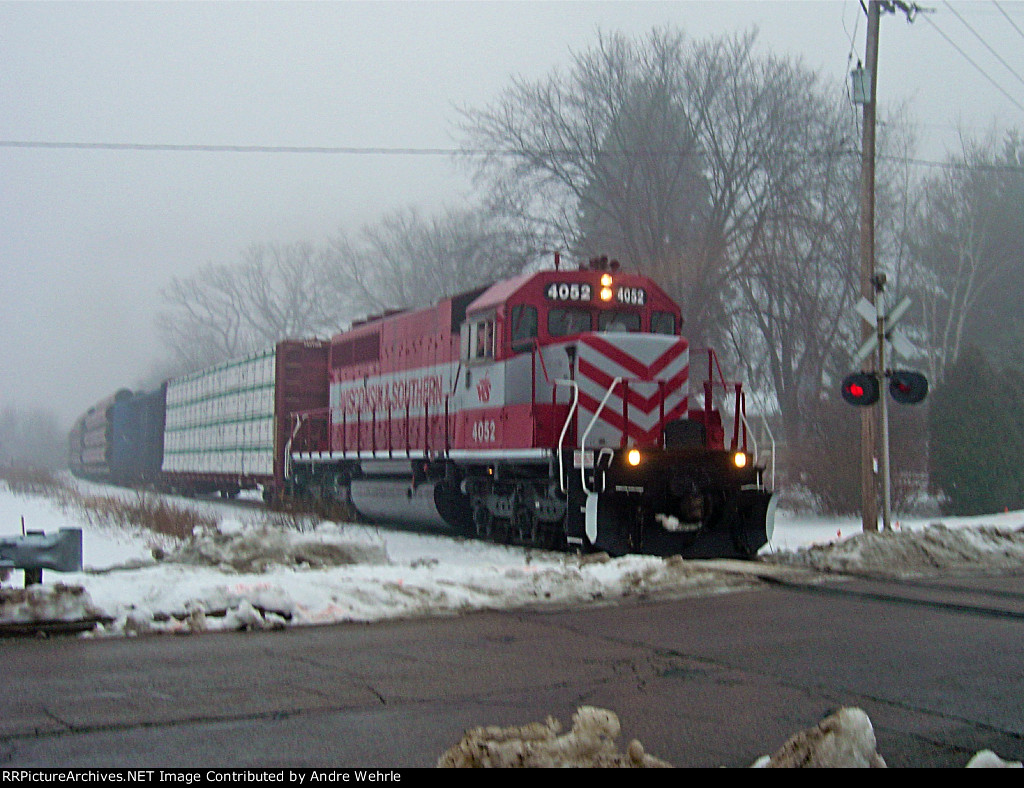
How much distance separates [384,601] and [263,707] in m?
2.91

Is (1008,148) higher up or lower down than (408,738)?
higher up

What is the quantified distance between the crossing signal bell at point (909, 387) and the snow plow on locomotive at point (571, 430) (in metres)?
1.98

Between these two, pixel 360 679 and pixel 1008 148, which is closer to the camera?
pixel 360 679

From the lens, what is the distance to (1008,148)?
1678 inches

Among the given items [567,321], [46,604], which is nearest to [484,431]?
[567,321]

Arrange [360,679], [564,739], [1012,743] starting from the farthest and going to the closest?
1. [360,679]
2. [1012,743]
3. [564,739]

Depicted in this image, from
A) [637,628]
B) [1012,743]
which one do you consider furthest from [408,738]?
[637,628]

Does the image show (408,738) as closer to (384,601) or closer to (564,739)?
(564,739)

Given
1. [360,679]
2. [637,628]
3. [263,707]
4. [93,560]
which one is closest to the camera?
[263,707]

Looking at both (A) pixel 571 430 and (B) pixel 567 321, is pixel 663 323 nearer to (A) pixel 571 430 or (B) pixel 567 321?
(B) pixel 567 321

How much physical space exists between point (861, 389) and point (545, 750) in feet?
35.1

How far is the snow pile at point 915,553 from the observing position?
1064cm

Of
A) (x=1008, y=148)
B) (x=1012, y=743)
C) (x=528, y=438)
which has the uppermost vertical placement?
(x=1008, y=148)

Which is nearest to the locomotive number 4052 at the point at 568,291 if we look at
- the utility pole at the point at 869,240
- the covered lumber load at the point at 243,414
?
the utility pole at the point at 869,240
